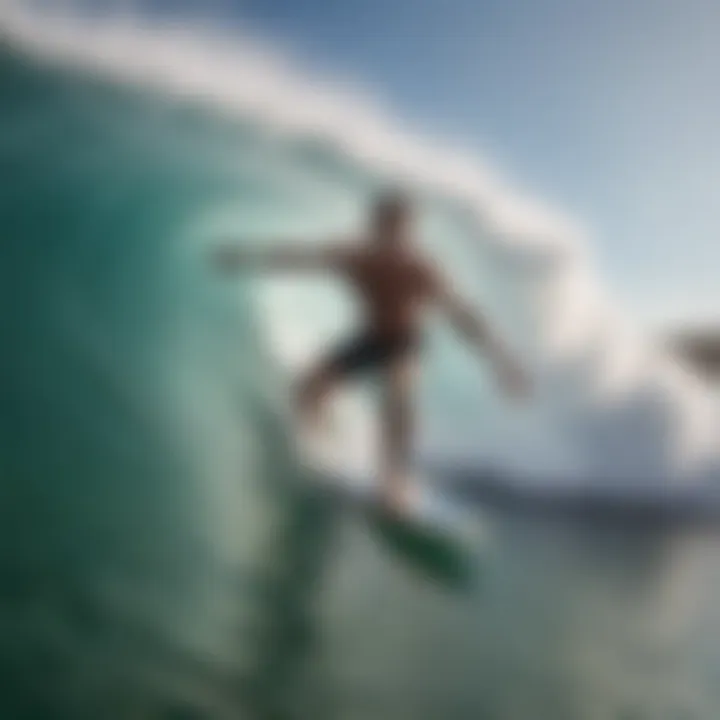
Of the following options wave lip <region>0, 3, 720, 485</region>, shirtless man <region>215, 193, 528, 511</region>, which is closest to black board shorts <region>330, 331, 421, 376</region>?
shirtless man <region>215, 193, 528, 511</region>

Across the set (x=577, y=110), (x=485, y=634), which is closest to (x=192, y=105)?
(x=577, y=110)

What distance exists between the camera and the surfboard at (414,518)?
1.27 meters

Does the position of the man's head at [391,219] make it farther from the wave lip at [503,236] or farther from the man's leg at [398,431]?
the man's leg at [398,431]

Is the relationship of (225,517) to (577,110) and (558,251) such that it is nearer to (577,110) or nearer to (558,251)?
(558,251)

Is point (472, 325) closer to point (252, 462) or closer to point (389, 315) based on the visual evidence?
point (389, 315)

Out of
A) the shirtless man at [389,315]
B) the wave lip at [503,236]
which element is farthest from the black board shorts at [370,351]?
the wave lip at [503,236]

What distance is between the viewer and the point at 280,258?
1317 millimetres

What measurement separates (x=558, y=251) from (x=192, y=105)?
0.46 meters

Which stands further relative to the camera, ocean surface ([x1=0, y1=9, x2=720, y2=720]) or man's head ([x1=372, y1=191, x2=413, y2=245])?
man's head ([x1=372, y1=191, x2=413, y2=245])

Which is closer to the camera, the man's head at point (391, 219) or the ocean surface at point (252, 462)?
the ocean surface at point (252, 462)

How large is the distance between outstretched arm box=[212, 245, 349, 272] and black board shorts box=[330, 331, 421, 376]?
0.09 metres

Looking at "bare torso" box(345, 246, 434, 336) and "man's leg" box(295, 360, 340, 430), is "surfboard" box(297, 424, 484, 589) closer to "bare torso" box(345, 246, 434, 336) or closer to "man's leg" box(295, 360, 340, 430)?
"man's leg" box(295, 360, 340, 430)

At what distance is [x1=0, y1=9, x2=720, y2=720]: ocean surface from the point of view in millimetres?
1223

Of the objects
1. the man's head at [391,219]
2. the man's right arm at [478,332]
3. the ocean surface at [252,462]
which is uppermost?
the man's head at [391,219]
